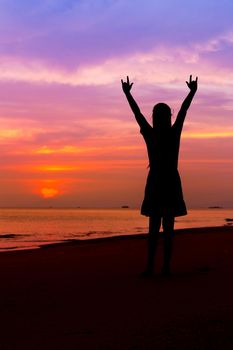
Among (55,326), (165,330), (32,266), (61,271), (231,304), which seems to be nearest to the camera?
(165,330)

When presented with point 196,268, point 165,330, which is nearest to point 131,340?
point 165,330

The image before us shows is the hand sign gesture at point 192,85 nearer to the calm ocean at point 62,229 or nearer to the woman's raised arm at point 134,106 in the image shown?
the woman's raised arm at point 134,106

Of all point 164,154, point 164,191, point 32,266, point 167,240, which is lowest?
point 32,266

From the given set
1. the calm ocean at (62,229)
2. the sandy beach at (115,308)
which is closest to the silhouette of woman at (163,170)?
the sandy beach at (115,308)

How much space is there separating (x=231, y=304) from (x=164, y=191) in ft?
7.13

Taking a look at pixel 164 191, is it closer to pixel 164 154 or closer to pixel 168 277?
pixel 164 154

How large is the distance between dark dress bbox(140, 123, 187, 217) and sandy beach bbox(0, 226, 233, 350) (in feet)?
2.63

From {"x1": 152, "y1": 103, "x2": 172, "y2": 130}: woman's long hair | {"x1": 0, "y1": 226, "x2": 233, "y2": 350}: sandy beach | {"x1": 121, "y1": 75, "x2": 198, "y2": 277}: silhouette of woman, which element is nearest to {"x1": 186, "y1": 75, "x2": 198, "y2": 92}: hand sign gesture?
{"x1": 121, "y1": 75, "x2": 198, "y2": 277}: silhouette of woman

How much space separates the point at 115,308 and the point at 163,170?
2.40m

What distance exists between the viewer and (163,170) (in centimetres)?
654

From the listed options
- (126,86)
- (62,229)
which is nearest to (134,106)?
(126,86)

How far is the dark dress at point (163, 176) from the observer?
6.46 metres

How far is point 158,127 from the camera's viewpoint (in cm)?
651

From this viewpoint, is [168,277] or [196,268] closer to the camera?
[168,277]
